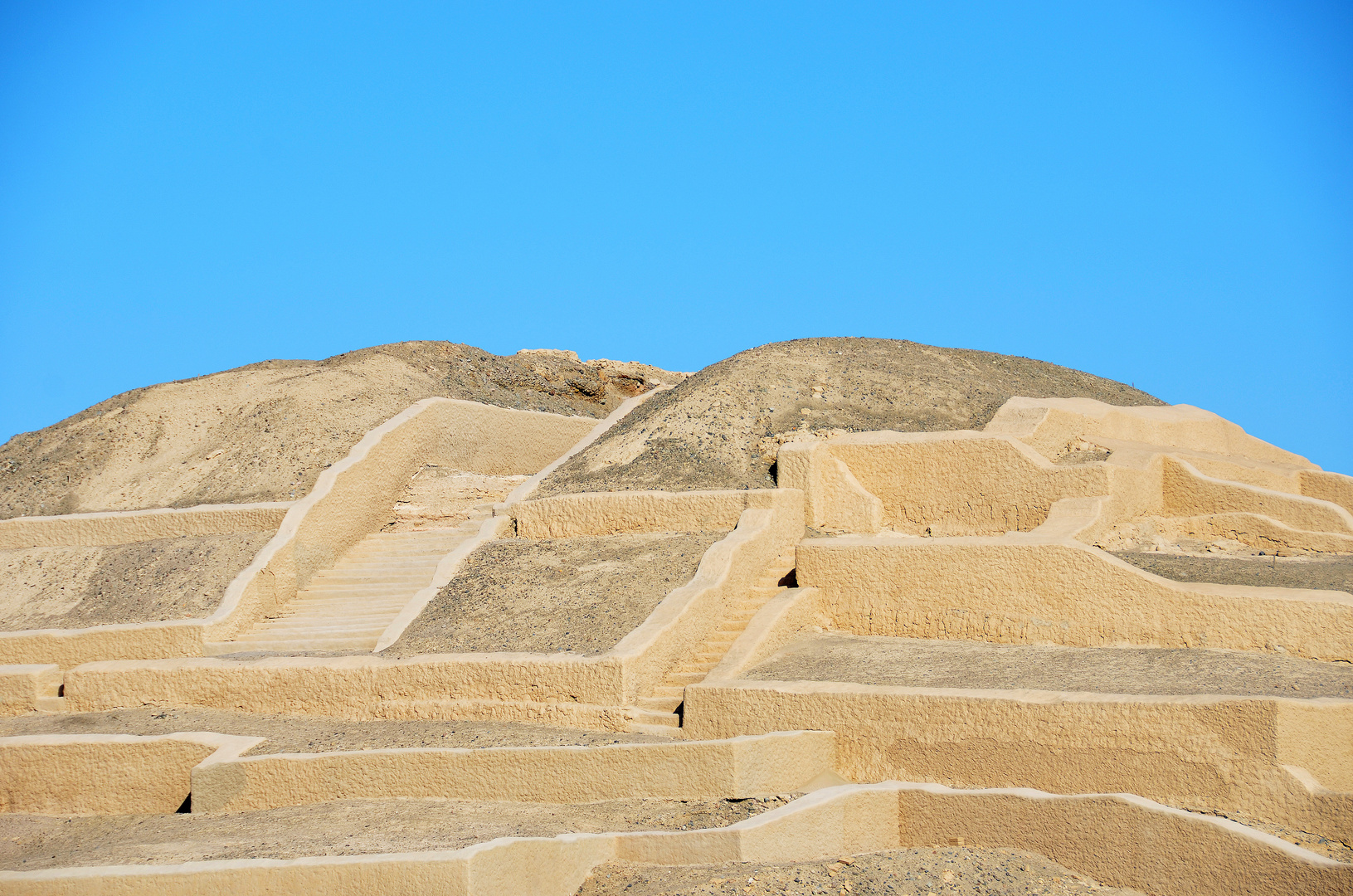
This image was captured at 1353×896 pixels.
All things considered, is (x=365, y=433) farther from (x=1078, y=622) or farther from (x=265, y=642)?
(x=1078, y=622)

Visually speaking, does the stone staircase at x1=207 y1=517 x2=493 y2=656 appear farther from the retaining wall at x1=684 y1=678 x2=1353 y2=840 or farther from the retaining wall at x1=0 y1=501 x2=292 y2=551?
the retaining wall at x1=684 y1=678 x2=1353 y2=840

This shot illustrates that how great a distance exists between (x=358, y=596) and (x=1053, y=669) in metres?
8.29

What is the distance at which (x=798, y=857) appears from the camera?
8805mm

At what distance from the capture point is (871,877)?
26.8ft

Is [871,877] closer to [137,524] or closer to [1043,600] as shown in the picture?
[1043,600]

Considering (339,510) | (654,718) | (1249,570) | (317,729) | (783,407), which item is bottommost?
(317,729)

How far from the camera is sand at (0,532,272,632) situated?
14.6 meters

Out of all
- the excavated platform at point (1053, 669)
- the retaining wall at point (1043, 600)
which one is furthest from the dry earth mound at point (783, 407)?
the excavated platform at point (1053, 669)

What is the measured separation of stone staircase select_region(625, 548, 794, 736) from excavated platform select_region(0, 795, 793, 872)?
1349 millimetres

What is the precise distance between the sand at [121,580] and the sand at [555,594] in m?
3.00

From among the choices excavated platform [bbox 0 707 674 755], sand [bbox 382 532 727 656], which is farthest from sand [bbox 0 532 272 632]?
sand [bbox 382 532 727 656]

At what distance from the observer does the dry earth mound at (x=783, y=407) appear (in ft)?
52.0

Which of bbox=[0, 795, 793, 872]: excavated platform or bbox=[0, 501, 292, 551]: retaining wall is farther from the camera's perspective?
bbox=[0, 501, 292, 551]: retaining wall

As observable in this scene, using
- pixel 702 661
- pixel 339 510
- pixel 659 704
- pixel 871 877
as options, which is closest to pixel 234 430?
pixel 339 510
